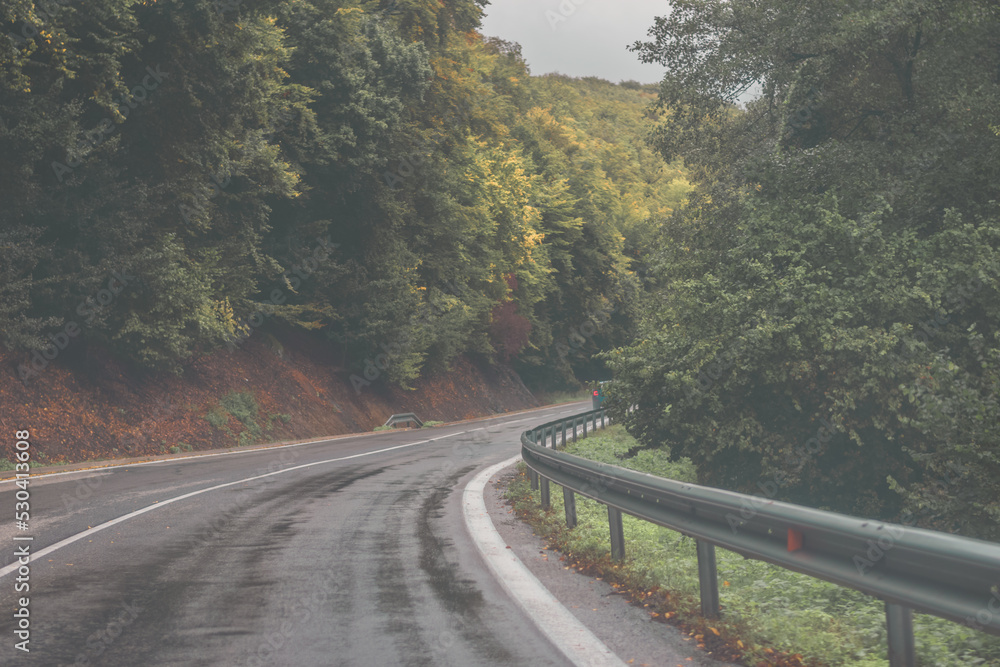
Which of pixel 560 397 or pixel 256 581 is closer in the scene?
pixel 256 581

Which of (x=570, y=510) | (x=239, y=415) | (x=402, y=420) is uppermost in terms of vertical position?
(x=570, y=510)

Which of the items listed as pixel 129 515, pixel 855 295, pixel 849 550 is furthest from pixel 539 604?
pixel 855 295

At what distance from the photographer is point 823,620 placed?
5.37 meters

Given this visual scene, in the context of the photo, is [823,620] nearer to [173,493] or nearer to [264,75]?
[173,493]

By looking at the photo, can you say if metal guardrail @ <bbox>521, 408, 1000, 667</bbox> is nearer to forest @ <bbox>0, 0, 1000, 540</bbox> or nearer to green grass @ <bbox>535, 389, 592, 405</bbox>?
forest @ <bbox>0, 0, 1000, 540</bbox>

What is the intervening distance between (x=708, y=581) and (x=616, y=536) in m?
1.96

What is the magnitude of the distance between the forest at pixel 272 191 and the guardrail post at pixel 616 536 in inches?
529

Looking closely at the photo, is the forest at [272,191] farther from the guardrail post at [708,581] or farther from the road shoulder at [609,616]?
the guardrail post at [708,581]

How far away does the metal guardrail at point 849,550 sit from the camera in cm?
352

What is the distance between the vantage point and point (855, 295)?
15570 millimetres

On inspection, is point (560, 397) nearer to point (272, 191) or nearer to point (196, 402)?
point (272, 191)

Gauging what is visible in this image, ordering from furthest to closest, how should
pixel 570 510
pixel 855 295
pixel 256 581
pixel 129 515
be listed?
1. pixel 855 295
2. pixel 129 515
3. pixel 570 510
4. pixel 256 581

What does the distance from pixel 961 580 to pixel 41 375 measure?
2230cm

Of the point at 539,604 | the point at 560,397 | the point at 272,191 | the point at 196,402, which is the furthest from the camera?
the point at 560,397
